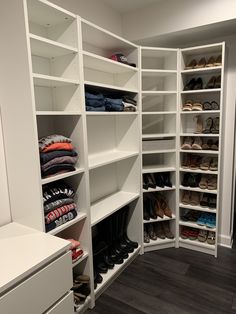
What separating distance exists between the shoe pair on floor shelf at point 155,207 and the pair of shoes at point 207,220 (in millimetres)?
329

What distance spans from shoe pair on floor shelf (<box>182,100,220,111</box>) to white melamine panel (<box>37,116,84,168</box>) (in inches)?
51.1

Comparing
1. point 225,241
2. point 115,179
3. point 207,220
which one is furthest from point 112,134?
point 225,241

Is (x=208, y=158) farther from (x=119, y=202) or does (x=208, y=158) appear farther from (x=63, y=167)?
(x=63, y=167)

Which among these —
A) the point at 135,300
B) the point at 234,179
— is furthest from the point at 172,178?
the point at 135,300

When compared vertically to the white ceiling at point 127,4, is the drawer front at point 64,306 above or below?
below

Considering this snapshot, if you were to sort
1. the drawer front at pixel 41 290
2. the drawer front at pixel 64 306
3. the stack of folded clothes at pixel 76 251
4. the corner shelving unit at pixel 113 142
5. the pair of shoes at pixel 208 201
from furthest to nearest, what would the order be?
the pair of shoes at pixel 208 201 < the corner shelving unit at pixel 113 142 < the stack of folded clothes at pixel 76 251 < the drawer front at pixel 64 306 < the drawer front at pixel 41 290

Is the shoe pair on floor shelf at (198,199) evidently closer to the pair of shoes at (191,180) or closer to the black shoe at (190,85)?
the pair of shoes at (191,180)

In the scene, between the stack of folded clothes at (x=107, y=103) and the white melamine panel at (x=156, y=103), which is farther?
the white melamine panel at (x=156, y=103)

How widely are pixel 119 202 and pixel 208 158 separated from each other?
1.12 metres

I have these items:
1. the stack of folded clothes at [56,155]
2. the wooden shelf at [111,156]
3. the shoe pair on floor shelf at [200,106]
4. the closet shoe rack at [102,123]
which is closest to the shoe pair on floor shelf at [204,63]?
the closet shoe rack at [102,123]

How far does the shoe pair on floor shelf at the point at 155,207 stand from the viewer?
2662 mm

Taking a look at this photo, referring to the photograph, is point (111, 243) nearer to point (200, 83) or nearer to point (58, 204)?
point (58, 204)

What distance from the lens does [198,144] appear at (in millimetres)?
2514

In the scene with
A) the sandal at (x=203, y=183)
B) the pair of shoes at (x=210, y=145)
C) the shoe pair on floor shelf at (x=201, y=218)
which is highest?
the pair of shoes at (x=210, y=145)
